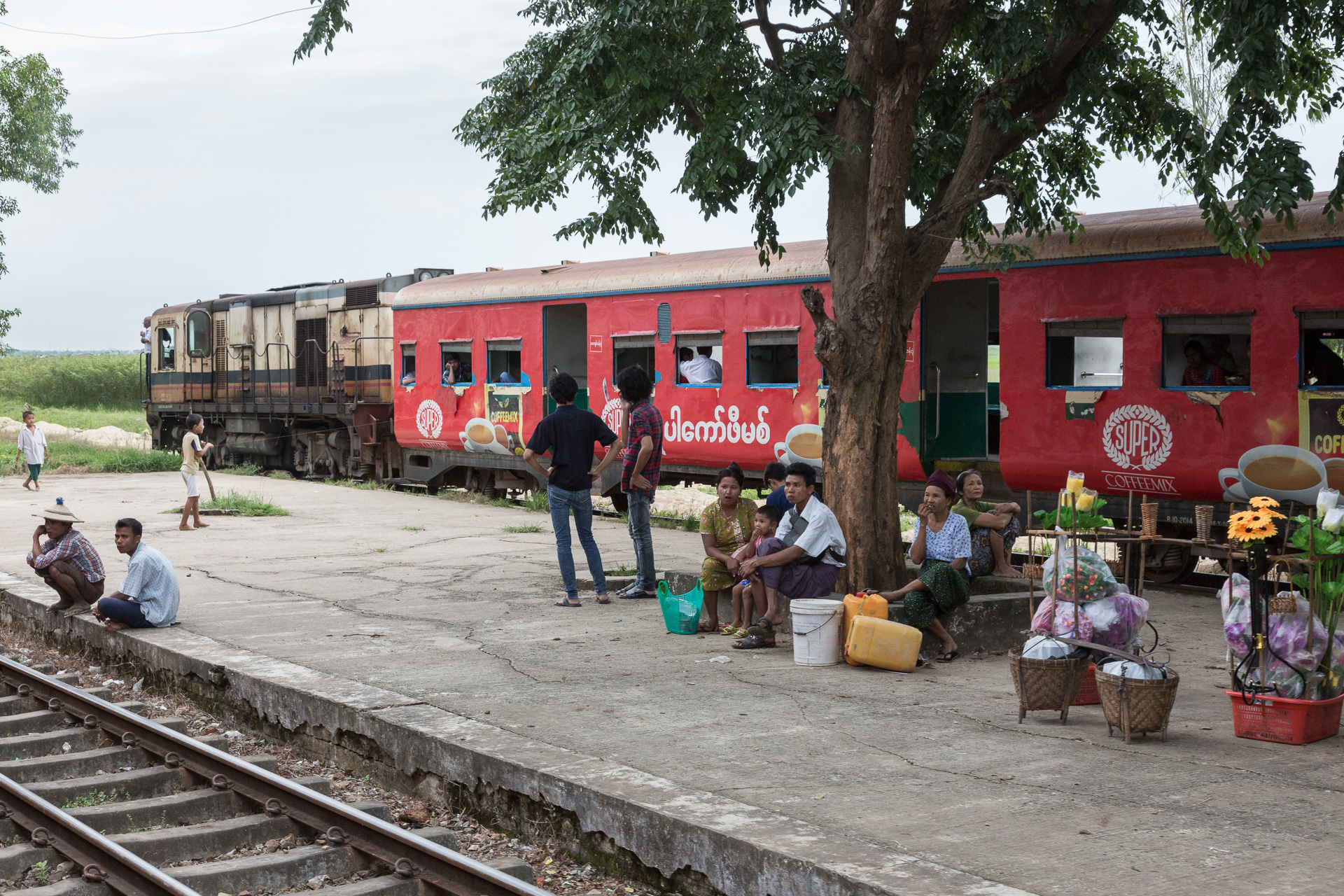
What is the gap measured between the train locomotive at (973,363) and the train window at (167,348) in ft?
26.9

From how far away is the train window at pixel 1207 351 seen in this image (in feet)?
36.6

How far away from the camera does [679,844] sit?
4867 millimetres

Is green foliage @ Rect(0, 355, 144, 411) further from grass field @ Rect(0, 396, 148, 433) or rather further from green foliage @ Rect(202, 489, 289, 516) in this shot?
green foliage @ Rect(202, 489, 289, 516)

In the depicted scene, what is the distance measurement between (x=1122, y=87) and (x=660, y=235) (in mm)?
4010

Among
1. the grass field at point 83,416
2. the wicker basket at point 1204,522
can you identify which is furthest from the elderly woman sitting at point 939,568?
the grass field at point 83,416

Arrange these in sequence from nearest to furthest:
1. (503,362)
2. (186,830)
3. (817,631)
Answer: (186,830) < (817,631) < (503,362)

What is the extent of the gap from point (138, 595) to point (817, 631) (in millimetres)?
4847

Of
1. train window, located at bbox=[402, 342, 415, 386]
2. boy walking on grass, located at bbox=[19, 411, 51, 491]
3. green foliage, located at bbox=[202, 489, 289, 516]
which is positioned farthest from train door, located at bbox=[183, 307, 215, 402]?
green foliage, located at bbox=[202, 489, 289, 516]

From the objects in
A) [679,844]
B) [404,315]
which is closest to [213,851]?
[679,844]

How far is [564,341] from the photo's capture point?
18516 mm

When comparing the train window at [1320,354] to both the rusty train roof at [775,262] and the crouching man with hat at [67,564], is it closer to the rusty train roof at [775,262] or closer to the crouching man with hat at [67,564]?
the rusty train roof at [775,262]

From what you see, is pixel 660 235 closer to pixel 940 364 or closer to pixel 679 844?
pixel 940 364

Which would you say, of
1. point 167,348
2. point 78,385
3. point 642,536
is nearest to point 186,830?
point 642,536

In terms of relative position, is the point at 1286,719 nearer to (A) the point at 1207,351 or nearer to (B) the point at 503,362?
(A) the point at 1207,351
